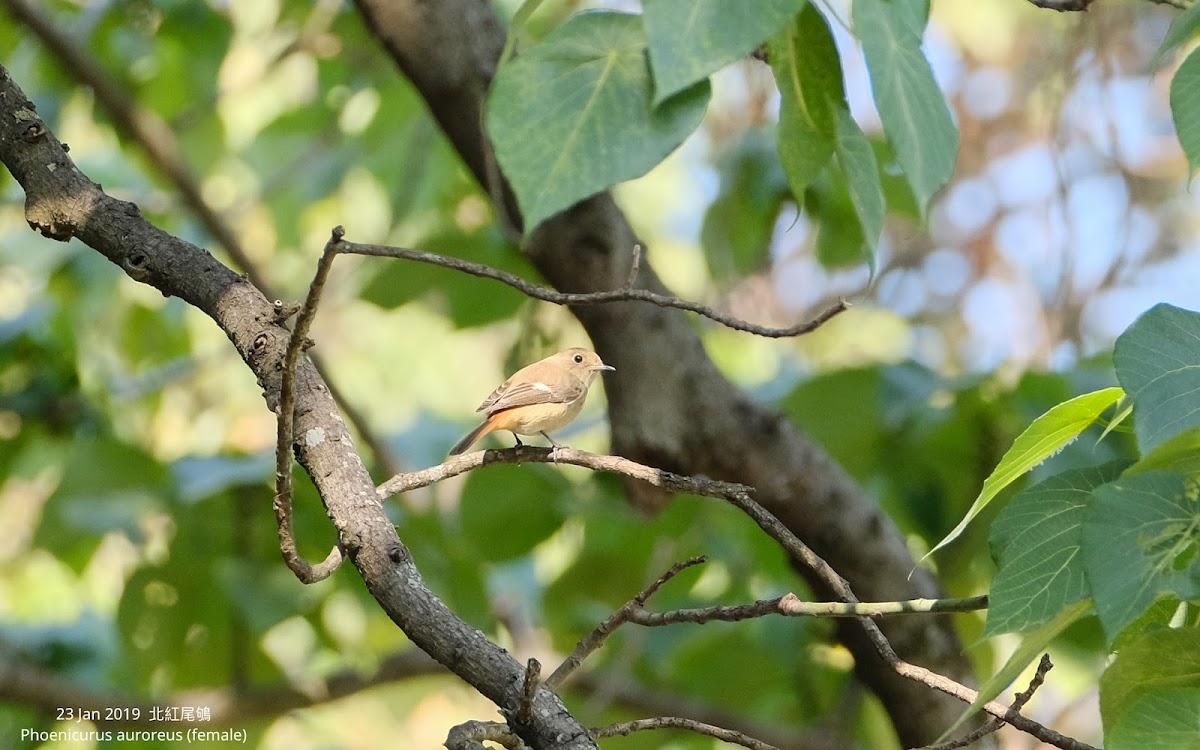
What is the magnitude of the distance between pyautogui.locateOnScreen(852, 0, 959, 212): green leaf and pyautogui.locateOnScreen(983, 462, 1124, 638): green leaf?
32cm

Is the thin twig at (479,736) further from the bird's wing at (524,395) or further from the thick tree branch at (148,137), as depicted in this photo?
the thick tree branch at (148,137)

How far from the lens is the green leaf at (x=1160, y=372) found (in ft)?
3.14

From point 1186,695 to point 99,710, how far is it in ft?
8.74

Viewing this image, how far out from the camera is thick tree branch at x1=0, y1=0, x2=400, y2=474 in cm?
322

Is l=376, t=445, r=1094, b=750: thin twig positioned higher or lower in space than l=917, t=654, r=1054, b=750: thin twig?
higher

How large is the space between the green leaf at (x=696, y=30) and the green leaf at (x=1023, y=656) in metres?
0.61

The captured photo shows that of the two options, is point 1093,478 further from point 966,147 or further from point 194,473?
point 966,147

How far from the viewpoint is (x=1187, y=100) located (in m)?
1.15

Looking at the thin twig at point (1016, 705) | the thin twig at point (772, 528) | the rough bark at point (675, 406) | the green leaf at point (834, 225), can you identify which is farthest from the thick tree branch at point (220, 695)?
A: the thin twig at point (1016, 705)

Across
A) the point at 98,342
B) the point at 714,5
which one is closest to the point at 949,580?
the point at 714,5

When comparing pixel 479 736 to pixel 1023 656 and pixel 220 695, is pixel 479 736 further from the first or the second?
pixel 220 695

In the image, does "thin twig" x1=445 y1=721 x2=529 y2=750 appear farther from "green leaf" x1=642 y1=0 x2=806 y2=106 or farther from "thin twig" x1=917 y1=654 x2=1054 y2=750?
"green leaf" x1=642 y1=0 x2=806 y2=106

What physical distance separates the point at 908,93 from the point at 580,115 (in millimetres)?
353

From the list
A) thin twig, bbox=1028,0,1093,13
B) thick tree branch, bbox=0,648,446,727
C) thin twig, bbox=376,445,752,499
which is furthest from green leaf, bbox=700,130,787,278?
Result: thin twig, bbox=376,445,752,499
